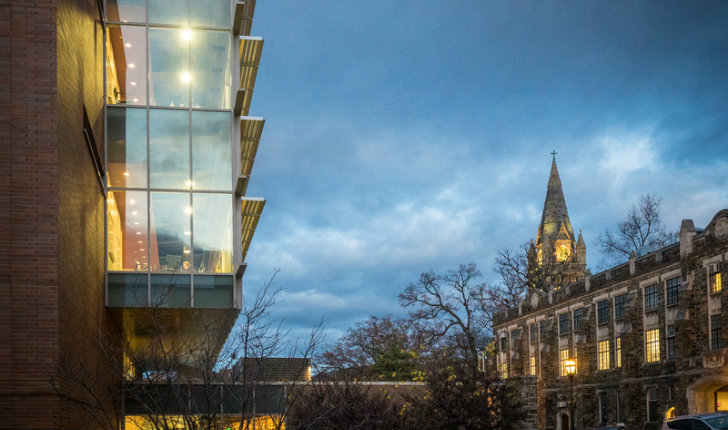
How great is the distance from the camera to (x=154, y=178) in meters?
22.7

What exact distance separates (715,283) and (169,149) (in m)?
31.5

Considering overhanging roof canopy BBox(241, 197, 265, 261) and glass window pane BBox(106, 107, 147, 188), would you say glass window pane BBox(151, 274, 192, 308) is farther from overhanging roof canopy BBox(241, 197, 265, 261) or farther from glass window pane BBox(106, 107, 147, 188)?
overhanging roof canopy BBox(241, 197, 265, 261)

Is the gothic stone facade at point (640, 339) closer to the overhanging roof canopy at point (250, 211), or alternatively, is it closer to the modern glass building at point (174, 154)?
the overhanging roof canopy at point (250, 211)

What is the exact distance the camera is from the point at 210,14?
23.6 m

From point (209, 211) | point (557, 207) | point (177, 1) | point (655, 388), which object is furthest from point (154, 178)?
point (557, 207)

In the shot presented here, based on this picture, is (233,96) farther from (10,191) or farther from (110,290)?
(10,191)

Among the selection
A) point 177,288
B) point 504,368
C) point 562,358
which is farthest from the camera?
point 504,368

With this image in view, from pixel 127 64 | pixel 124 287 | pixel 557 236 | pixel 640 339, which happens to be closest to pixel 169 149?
pixel 127 64

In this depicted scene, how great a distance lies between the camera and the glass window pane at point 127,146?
22422mm

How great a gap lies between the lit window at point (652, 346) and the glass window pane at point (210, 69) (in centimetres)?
3383

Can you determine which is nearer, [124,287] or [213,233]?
[124,287]

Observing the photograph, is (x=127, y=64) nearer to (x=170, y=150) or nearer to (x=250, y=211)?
(x=170, y=150)

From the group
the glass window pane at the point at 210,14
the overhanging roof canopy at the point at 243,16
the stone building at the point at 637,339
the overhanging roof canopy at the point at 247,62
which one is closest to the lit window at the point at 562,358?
the stone building at the point at 637,339

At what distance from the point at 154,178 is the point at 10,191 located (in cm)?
804
